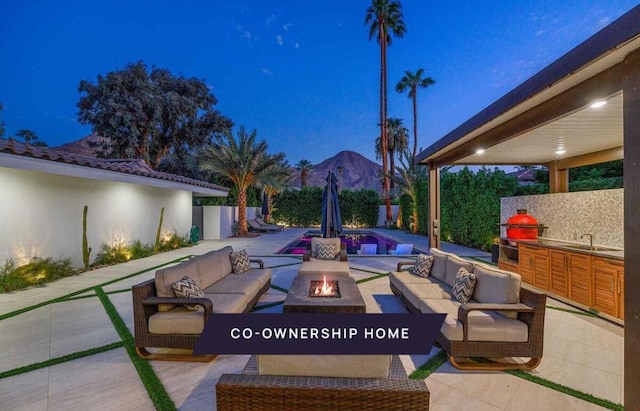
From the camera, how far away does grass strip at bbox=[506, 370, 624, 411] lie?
255cm

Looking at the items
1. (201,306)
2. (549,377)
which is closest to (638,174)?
(549,377)

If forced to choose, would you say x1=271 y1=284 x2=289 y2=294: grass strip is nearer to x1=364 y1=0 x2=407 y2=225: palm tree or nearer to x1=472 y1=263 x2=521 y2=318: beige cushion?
x1=472 y1=263 x2=521 y2=318: beige cushion

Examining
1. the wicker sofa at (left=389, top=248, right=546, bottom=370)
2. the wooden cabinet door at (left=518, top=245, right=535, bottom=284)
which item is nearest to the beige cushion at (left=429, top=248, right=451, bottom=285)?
the wicker sofa at (left=389, top=248, right=546, bottom=370)

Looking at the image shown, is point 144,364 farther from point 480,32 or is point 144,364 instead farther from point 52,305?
point 480,32

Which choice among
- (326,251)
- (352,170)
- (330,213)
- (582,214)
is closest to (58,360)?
(326,251)

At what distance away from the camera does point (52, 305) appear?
5.10m

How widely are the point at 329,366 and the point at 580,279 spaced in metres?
5.14

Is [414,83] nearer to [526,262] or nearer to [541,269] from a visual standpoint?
[526,262]

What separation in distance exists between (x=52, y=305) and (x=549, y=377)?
688 centimetres

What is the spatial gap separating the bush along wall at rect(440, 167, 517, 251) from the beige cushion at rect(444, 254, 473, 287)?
19.1ft

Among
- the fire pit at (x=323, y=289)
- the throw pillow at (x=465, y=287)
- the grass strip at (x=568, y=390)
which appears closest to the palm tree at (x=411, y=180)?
the fire pit at (x=323, y=289)

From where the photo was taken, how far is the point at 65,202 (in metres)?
7.70

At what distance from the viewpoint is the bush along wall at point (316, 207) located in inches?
877

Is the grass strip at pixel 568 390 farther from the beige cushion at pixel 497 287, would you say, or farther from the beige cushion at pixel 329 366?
the beige cushion at pixel 329 366
